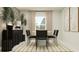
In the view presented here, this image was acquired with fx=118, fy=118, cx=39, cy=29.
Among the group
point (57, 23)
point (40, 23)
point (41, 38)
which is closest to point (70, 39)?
point (57, 23)

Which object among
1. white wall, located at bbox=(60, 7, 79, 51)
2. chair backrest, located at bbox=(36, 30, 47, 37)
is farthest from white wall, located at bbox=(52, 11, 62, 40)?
chair backrest, located at bbox=(36, 30, 47, 37)

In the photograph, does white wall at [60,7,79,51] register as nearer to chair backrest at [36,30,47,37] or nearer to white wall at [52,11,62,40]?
white wall at [52,11,62,40]

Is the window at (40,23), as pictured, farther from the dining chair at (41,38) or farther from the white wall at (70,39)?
the white wall at (70,39)

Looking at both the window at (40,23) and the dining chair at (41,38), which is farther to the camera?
the dining chair at (41,38)

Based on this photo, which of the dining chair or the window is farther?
the dining chair

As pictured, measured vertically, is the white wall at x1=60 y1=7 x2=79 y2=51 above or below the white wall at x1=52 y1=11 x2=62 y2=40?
below

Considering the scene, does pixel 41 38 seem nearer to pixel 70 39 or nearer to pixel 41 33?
pixel 41 33

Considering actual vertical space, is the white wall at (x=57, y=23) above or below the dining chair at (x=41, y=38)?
above

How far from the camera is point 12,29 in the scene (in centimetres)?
261

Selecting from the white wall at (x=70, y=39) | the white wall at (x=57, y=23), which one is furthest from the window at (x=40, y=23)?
the white wall at (x=70, y=39)

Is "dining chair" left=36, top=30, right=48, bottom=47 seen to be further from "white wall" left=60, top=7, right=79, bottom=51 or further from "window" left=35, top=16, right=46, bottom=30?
"white wall" left=60, top=7, right=79, bottom=51

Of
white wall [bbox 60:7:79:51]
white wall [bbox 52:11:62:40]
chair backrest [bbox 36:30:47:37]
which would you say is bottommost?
white wall [bbox 60:7:79:51]

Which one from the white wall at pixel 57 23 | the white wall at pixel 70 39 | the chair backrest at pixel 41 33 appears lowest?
the white wall at pixel 70 39
